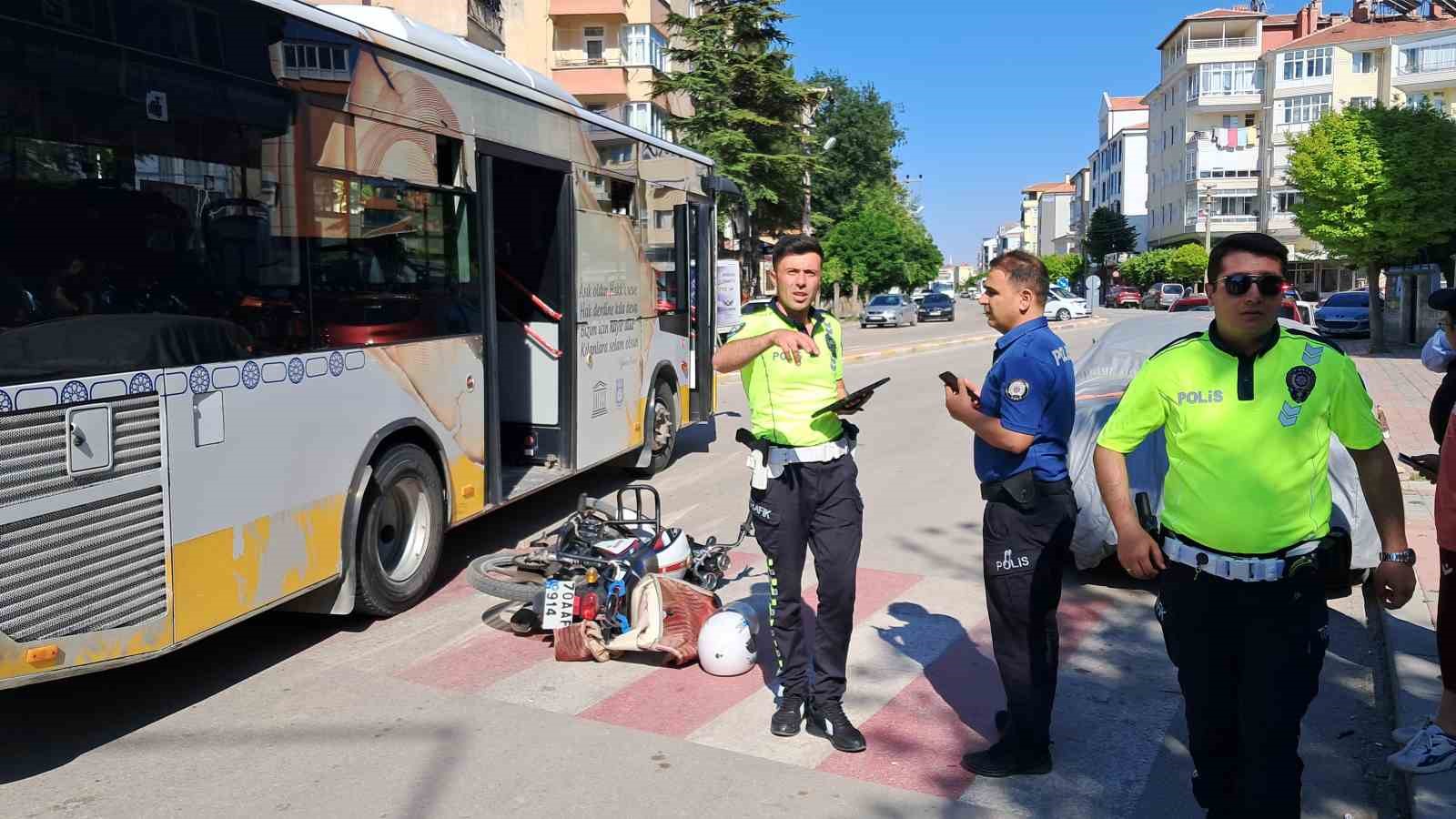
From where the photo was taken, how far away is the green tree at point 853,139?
6044 centimetres

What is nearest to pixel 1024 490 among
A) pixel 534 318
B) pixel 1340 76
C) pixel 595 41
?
pixel 534 318

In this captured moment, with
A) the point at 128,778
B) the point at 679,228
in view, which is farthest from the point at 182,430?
the point at 679,228

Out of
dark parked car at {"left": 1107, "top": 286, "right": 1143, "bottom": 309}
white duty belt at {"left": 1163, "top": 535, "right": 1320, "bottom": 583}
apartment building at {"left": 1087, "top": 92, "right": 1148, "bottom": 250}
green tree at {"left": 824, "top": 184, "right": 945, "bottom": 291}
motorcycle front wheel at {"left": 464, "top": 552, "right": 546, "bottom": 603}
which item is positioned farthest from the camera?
apartment building at {"left": 1087, "top": 92, "right": 1148, "bottom": 250}

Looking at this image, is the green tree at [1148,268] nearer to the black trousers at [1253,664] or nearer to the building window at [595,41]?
the building window at [595,41]

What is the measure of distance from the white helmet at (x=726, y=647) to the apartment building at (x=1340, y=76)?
62872mm

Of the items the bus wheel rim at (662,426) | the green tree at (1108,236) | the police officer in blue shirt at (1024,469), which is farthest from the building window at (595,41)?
the green tree at (1108,236)

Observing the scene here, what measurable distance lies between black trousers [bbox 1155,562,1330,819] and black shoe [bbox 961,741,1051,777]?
97 cm

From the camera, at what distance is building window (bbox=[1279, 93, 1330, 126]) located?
221 ft

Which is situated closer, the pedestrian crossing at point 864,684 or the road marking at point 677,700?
the pedestrian crossing at point 864,684

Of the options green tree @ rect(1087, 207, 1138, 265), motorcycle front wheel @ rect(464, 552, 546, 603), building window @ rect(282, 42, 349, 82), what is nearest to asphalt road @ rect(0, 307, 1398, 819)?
motorcycle front wheel @ rect(464, 552, 546, 603)

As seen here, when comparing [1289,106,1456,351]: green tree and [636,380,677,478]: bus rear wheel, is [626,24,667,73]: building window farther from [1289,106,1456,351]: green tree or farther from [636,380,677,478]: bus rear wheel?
[636,380,677,478]: bus rear wheel

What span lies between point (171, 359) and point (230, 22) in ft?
5.55

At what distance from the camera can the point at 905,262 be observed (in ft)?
188

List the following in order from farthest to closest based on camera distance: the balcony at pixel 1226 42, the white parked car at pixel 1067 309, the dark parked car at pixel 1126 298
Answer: the dark parked car at pixel 1126 298
the balcony at pixel 1226 42
the white parked car at pixel 1067 309
